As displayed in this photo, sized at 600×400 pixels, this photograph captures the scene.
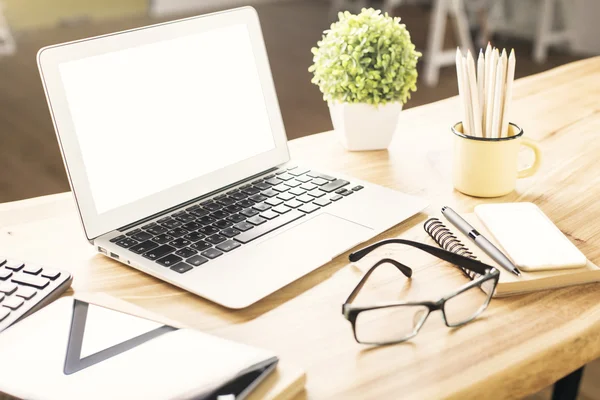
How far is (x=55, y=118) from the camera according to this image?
743mm

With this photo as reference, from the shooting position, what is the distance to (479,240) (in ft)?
2.51

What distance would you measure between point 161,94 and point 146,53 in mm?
55

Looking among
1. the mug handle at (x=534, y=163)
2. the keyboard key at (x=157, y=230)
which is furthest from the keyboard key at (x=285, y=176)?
the mug handle at (x=534, y=163)

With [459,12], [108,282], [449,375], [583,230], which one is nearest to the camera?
[449,375]

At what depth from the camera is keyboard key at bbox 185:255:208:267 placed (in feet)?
2.38

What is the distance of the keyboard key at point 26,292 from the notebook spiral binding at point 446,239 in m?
0.45

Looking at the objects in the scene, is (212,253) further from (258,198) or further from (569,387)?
(569,387)

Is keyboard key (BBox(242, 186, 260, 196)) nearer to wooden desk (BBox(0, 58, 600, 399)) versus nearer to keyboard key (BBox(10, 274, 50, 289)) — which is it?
wooden desk (BBox(0, 58, 600, 399))

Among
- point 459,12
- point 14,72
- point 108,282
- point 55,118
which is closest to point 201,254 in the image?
point 108,282

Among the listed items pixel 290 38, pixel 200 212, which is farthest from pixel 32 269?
pixel 290 38

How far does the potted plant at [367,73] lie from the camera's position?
1.03 meters

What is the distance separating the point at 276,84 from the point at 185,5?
105 inches

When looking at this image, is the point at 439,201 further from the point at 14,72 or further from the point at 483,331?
the point at 14,72

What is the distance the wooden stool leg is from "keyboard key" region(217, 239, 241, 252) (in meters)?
0.60
